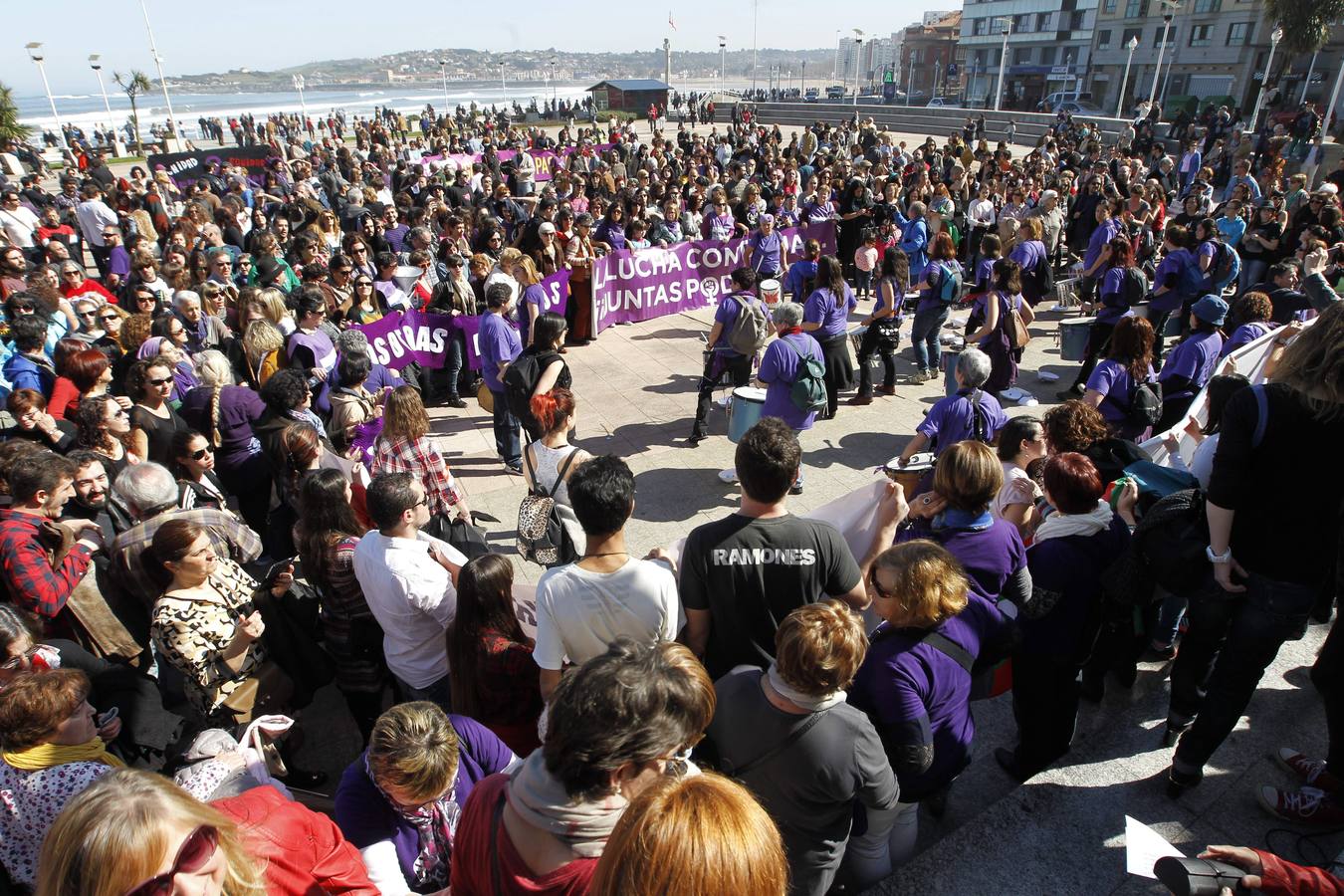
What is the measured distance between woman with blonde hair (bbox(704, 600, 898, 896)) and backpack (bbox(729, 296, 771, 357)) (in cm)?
470

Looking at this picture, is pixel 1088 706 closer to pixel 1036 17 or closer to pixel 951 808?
pixel 951 808

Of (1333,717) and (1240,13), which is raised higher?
(1240,13)

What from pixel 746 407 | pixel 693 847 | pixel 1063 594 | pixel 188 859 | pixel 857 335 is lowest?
pixel 857 335

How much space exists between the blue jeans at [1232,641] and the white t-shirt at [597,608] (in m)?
2.36

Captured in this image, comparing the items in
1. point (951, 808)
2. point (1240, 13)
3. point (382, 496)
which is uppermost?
point (1240, 13)

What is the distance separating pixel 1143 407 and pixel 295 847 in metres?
5.85

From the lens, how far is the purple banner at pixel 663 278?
34.8 ft

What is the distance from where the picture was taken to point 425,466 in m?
4.24

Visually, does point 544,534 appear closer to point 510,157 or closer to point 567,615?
point 567,615

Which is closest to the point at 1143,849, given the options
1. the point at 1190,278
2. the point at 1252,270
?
the point at 1190,278

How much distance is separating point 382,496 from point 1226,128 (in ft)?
112

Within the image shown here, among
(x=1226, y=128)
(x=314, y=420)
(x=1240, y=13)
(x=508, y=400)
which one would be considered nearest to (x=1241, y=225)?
(x=508, y=400)

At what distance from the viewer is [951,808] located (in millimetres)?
3332

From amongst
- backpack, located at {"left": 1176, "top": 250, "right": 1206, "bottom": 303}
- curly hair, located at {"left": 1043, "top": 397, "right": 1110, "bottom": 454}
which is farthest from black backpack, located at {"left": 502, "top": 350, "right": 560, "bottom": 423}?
backpack, located at {"left": 1176, "top": 250, "right": 1206, "bottom": 303}
